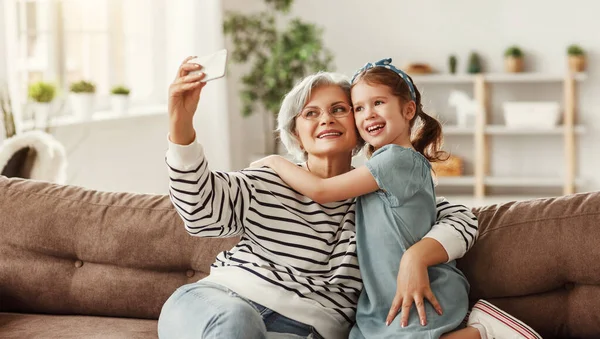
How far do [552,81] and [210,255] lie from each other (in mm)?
4912

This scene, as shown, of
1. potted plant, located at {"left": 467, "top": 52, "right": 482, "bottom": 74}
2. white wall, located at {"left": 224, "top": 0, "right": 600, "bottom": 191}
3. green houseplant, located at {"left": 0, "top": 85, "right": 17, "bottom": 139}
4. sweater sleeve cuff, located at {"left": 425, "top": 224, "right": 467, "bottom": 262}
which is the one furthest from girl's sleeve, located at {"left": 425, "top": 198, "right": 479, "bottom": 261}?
white wall, located at {"left": 224, "top": 0, "right": 600, "bottom": 191}

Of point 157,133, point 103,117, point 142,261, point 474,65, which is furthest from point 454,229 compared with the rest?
point 474,65

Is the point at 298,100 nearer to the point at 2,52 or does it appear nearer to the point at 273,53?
the point at 2,52

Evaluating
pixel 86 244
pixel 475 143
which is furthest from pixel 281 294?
pixel 475 143

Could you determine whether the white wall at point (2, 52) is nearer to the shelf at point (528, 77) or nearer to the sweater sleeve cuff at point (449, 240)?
the sweater sleeve cuff at point (449, 240)

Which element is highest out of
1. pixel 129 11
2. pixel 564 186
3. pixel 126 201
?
pixel 129 11

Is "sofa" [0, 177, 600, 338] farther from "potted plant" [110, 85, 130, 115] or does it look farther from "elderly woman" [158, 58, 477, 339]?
"potted plant" [110, 85, 130, 115]

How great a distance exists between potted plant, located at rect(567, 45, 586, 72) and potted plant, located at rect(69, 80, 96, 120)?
11.9 feet

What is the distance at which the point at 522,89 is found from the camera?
20.9 ft

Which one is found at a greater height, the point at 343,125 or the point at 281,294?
the point at 343,125

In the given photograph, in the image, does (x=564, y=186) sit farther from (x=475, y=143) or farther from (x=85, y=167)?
(x=85, y=167)

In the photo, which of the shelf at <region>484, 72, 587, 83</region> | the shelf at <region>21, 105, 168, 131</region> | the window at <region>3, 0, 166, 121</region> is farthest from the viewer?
the shelf at <region>484, 72, 587, 83</region>

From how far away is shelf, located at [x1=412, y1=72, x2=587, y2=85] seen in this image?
6.00 meters

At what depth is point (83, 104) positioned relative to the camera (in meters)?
4.37
